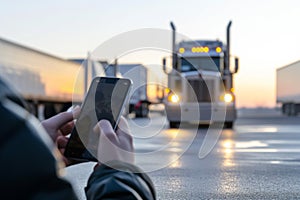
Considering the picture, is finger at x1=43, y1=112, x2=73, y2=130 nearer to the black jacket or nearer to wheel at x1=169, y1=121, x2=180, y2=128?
the black jacket

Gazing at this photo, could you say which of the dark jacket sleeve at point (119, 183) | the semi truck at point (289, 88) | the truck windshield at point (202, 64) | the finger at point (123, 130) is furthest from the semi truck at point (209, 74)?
the dark jacket sleeve at point (119, 183)

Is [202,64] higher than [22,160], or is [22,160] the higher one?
[202,64]

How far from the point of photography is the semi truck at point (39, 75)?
18.9 metres

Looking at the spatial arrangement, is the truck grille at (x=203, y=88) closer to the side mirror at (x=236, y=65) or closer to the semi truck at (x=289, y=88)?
the side mirror at (x=236, y=65)

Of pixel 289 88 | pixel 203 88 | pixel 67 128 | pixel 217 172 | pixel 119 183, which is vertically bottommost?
pixel 217 172

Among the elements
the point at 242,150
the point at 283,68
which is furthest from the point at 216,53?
the point at 283,68

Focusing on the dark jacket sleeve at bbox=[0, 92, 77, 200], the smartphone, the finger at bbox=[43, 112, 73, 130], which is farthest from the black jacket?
the finger at bbox=[43, 112, 73, 130]

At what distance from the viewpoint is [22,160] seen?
2.83 ft

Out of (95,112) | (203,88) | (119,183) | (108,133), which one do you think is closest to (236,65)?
(203,88)

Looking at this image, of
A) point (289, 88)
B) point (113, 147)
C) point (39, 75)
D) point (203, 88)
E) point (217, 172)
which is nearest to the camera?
point (113, 147)

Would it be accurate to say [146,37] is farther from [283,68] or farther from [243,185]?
[283,68]

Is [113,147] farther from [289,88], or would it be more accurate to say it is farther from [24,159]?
[289,88]

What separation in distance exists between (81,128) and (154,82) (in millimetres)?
1655

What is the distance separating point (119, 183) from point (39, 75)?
70.5ft
